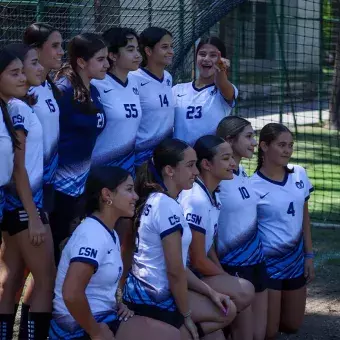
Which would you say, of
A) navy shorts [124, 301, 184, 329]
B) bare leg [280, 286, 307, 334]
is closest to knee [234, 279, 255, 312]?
navy shorts [124, 301, 184, 329]

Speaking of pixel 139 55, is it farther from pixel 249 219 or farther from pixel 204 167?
pixel 249 219

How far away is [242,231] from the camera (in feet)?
18.1

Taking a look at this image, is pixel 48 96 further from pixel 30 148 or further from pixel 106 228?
pixel 106 228

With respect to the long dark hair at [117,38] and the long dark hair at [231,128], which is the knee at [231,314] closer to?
the long dark hair at [231,128]

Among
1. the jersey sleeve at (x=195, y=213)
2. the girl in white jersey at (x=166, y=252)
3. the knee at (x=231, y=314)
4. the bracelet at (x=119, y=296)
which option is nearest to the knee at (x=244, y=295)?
the knee at (x=231, y=314)

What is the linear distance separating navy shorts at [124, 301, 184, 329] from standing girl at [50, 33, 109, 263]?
0.66 metres

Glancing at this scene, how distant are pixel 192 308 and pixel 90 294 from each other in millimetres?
745

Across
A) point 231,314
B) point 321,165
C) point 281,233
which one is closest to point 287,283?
point 281,233

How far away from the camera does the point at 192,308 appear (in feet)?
16.1

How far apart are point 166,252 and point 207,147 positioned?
83 cm

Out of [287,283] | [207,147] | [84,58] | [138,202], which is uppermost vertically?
[84,58]

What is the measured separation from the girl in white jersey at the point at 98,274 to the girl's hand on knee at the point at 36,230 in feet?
0.69

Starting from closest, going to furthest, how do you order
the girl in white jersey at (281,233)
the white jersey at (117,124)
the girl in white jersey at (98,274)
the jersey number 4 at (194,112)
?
the girl in white jersey at (98,274) < the white jersey at (117,124) < the girl in white jersey at (281,233) < the jersey number 4 at (194,112)

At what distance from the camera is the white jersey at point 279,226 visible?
589 cm
